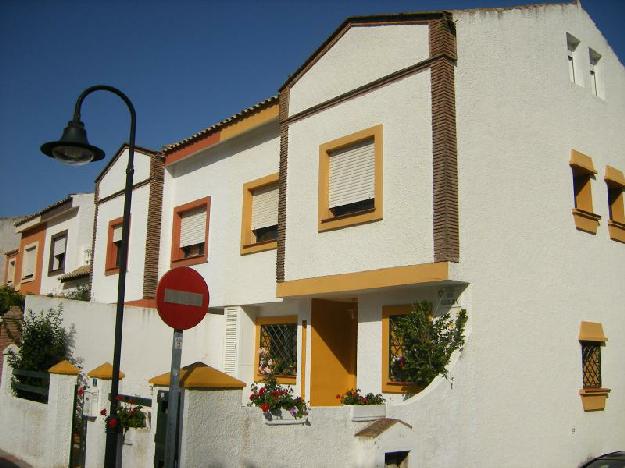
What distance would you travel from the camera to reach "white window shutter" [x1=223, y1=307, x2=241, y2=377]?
1379 cm

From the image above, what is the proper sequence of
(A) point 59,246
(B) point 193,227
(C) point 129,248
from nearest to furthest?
(B) point 193,227, (C) point 129,248, (A) point 59,246

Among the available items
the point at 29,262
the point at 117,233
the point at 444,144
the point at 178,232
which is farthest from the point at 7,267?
the point at 444,144

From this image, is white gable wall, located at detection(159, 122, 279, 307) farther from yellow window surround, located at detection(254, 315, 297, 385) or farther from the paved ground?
the paved ground

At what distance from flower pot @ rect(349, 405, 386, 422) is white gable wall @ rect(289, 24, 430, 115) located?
17.5 feet

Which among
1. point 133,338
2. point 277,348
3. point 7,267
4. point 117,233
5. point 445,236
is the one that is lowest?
point 277,348

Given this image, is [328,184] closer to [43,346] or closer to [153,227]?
[153,227]

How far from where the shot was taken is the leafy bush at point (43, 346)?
44.0ft

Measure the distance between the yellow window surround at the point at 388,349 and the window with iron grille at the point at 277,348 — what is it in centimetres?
261

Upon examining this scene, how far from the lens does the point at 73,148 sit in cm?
777

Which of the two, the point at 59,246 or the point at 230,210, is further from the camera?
the point at 59,246

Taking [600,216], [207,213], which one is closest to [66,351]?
[207,213]

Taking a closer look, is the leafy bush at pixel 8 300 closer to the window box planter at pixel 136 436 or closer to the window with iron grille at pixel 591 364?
the window box planter at pixel 136 436

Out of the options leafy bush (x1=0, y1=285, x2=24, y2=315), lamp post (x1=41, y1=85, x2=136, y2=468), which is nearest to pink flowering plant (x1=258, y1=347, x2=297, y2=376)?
lamp post (x1=41, y1=85, x2=136, y2=468)

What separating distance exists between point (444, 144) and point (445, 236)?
1.35 meters
